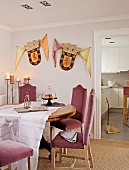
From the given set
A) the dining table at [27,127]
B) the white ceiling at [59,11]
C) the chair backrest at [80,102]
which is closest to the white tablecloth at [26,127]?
the dining table at [27,127]

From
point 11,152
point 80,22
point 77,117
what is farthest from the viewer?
point 80,22

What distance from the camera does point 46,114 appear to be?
9.02ft

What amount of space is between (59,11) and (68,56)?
1.07 meters

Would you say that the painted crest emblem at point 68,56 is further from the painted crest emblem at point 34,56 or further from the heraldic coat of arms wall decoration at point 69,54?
the painted crest emblem at point 34,56

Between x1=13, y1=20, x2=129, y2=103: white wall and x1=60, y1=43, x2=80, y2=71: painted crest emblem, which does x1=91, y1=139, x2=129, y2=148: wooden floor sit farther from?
x1=60, y1=43, x2=80, y2=71: painted crest emblem

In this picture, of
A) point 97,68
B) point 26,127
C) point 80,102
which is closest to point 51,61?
point 97,68

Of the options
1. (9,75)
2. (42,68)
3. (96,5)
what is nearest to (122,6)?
(96,5)

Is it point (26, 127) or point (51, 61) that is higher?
point (51, 61)

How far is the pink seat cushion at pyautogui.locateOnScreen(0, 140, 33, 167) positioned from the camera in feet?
6.70

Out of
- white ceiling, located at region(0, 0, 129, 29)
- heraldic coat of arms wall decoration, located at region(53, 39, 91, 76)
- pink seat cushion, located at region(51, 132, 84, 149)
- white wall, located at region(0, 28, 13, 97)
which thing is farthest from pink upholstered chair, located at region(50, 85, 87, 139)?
white wall, located at region(0, 28, 13, 97)

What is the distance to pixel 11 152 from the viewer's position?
83.6 inches

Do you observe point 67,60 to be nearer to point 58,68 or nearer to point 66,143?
point 58,68

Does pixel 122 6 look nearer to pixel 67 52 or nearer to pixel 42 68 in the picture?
pixel 67 52

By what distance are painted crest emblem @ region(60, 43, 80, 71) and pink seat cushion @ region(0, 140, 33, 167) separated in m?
2.59
